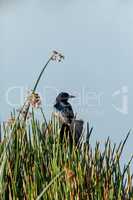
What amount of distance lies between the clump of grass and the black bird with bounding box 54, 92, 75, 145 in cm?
7

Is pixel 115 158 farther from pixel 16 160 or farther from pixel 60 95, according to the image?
pixel 60 95

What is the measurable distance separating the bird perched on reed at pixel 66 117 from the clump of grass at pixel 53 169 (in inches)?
2.9

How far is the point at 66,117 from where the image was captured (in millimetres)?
4512

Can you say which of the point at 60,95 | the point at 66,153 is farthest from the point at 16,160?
the point at 60,95

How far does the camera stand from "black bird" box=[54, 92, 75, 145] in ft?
14.0

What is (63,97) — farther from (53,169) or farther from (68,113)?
(53,169)

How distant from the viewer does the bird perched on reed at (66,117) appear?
427 cm

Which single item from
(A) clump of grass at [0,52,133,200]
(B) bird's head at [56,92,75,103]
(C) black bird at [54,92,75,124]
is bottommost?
(A) clump of grass at [0,52,133,200]

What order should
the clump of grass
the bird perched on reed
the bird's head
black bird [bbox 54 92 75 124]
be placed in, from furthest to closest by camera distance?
the bird's head
black bird [bbox 54 92 75 124]
the bird perched on reed
the clump of grass

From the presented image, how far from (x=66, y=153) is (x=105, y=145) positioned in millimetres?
274

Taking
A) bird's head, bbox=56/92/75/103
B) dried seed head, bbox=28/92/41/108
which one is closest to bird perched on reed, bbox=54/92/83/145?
bird's head, bbox=56/92/75/103

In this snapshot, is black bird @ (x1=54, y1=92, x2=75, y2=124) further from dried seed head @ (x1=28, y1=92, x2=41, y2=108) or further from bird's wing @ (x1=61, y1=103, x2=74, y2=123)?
dried seed head @ (x1=28, y1=92, x2=41, y2=108)

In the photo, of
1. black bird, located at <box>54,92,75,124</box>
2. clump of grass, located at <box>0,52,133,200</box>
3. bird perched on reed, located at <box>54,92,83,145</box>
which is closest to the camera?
clump of grass, located at <box>0,52,133,200</box>

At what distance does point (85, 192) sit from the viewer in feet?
11.2
